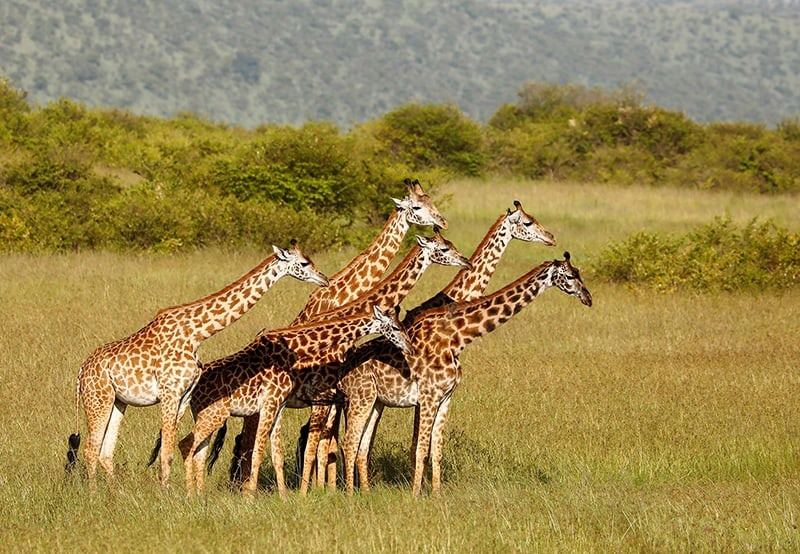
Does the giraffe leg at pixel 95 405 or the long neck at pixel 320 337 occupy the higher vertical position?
the long neck at pixel 320 337

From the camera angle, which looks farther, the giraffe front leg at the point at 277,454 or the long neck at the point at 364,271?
the long neck at the point at 364,271

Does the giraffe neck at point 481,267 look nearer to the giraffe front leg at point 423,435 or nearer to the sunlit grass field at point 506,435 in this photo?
the giraffe front leg at point 423,435

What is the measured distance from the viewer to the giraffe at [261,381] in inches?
321

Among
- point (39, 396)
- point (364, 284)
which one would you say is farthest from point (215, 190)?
point (364, 284)

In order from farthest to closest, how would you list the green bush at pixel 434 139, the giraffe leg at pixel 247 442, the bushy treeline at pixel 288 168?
the green bush at pixel 434 139
the bushy treeline at pixel 288 168
the giraffe leg at pixel 247 442

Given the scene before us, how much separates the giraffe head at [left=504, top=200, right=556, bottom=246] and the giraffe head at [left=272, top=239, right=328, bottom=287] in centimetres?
172

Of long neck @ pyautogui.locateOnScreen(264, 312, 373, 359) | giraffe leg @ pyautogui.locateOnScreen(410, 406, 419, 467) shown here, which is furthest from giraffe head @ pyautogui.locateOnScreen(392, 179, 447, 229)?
giraffe leg @ pyautogui.locateOnScreen(410, 406, 419, 467)

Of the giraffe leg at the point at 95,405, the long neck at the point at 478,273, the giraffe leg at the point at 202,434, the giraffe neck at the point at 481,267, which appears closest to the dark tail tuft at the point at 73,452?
the giraffe leg at the point at 95,405

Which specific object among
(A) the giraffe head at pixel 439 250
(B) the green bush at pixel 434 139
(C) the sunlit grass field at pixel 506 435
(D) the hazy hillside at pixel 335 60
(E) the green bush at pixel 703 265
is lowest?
(C) the sunlit grass field at pixel 506 435

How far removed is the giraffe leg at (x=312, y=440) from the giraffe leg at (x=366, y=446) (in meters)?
0.33

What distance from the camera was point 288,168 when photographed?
24.7 metres

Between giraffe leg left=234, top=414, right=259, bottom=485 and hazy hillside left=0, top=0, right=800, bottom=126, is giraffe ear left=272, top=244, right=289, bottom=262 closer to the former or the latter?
giraffe leg left=234, top=414, right=259, bottom=485

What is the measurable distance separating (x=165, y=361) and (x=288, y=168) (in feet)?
55.7

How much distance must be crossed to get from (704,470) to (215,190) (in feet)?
54.7
